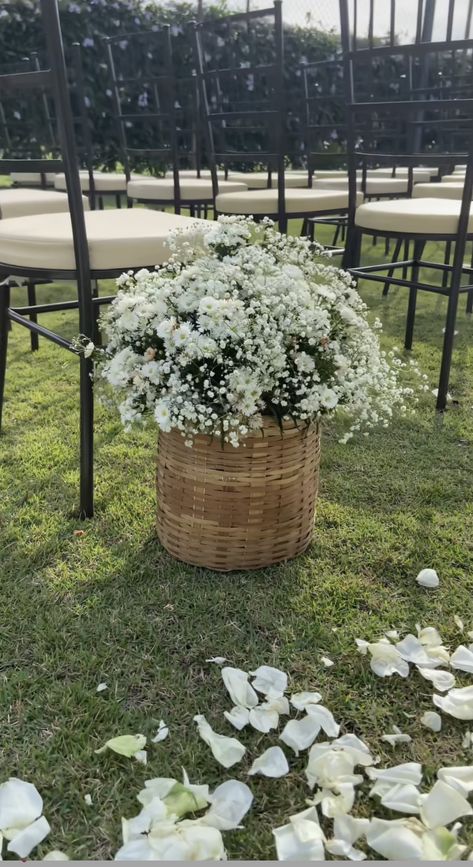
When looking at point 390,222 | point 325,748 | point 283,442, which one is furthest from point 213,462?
point 390,222

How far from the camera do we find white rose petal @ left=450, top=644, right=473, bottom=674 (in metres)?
1.12

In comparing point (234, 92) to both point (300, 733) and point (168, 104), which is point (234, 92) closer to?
point (168, 104)

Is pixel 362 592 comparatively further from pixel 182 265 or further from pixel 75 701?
pixel 182 265

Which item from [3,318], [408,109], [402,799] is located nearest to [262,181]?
[408,109]

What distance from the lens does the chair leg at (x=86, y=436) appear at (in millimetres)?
1469

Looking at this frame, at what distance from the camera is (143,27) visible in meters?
6.01

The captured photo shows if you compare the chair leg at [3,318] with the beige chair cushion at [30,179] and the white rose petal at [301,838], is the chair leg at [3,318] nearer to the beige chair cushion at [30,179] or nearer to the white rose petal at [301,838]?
the white rose petal at [301,838]

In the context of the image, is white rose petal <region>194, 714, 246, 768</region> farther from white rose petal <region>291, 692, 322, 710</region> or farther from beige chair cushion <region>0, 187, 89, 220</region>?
beige chair cushion <region>0, 187, 89, 220</region>

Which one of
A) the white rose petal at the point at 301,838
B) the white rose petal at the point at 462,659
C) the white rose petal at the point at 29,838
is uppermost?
the white rose petal at the point at 29,838

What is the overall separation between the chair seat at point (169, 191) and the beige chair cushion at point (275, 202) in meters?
0.46

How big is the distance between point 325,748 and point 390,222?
1594mm

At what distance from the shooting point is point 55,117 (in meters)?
1.39

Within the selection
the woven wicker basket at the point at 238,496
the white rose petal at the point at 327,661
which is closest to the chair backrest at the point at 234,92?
the woven wicker basket at the point at 238,496

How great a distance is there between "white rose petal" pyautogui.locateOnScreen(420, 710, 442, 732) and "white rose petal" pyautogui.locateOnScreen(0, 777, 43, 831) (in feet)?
1.80
